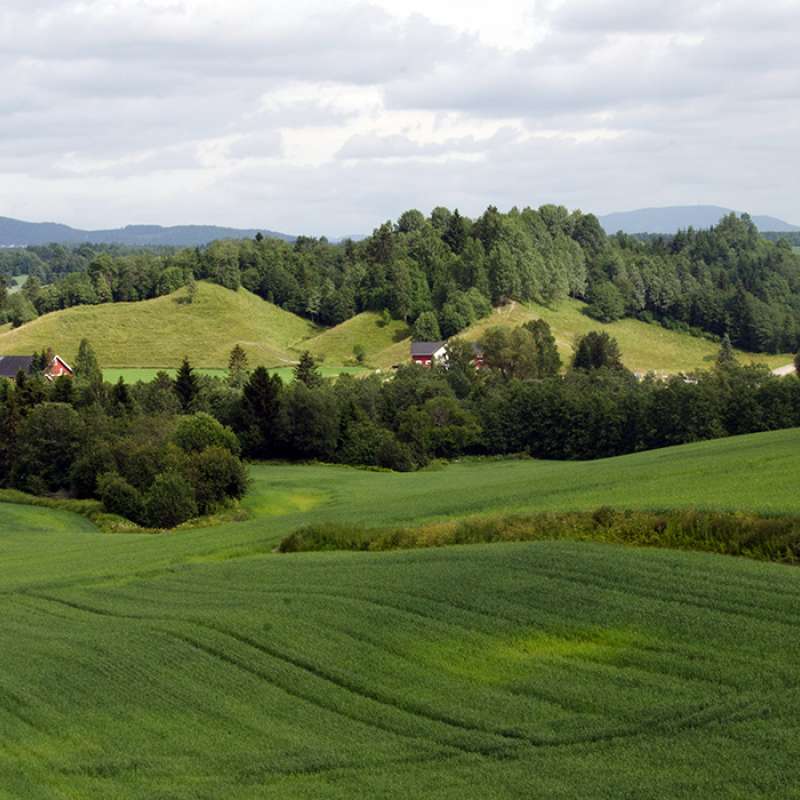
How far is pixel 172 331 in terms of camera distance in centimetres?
15700

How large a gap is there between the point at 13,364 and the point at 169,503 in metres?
79.7

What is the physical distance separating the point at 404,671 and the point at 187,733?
517 cm

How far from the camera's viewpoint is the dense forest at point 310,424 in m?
69.0

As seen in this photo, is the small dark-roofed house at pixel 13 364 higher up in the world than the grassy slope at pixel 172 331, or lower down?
lower down

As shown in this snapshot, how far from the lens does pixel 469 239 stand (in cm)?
16550

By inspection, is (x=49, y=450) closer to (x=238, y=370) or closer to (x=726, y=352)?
(x=238, y=370)

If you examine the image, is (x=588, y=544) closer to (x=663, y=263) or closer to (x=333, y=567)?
(x=333, y=567)

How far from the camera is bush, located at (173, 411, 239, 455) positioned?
243ft

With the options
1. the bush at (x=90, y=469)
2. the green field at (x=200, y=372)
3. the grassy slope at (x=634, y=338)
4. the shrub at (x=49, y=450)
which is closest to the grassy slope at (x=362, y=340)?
the green field at (x=200, y=372)

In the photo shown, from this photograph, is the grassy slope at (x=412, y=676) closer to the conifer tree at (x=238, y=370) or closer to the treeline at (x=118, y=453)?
A: the treeline at (x=118, y=453)

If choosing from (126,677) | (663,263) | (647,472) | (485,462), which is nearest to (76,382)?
(485,462)

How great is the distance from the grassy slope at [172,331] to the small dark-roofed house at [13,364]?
8726 mm

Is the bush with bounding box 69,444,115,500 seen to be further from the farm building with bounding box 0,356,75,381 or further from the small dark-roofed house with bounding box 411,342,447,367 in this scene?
the small dark-roofed house with bounding box 411,342,447,367

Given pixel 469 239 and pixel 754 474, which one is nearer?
pixel 754 474
